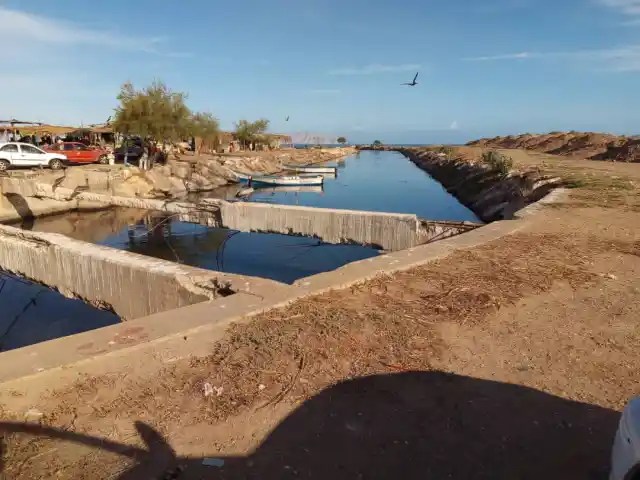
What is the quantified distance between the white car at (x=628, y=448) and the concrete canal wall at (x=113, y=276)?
14.6ft

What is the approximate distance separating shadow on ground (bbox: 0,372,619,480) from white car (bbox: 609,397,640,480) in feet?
1.72

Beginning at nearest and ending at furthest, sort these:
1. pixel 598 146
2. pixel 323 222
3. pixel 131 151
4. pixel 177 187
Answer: pixel 323 222
pixel 177 187
pixel 131 151
pixel 598 146

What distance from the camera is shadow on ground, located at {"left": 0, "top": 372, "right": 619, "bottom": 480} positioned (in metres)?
3.02

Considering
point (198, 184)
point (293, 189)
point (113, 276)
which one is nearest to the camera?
point (113, 276)

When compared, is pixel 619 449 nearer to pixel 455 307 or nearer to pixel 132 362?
pixel 455 307

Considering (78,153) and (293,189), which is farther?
(293,189)

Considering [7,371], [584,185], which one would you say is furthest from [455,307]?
[584,185]

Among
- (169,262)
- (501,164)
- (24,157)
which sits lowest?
(169,262)

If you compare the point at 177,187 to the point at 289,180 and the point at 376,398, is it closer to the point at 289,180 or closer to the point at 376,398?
the point at 289,180

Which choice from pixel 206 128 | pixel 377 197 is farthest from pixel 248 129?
pixel 377 197

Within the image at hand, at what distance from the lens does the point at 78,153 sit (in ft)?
112

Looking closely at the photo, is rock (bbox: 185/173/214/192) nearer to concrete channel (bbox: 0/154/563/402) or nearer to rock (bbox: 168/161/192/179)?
rock (bbox: 168/161/192/179)

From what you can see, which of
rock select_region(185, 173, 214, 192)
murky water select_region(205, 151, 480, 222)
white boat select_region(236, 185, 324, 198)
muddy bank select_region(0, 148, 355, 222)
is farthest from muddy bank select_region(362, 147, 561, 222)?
muddy bank select_region(0, 148, 355, 222)

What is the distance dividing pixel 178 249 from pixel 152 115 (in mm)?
22589
